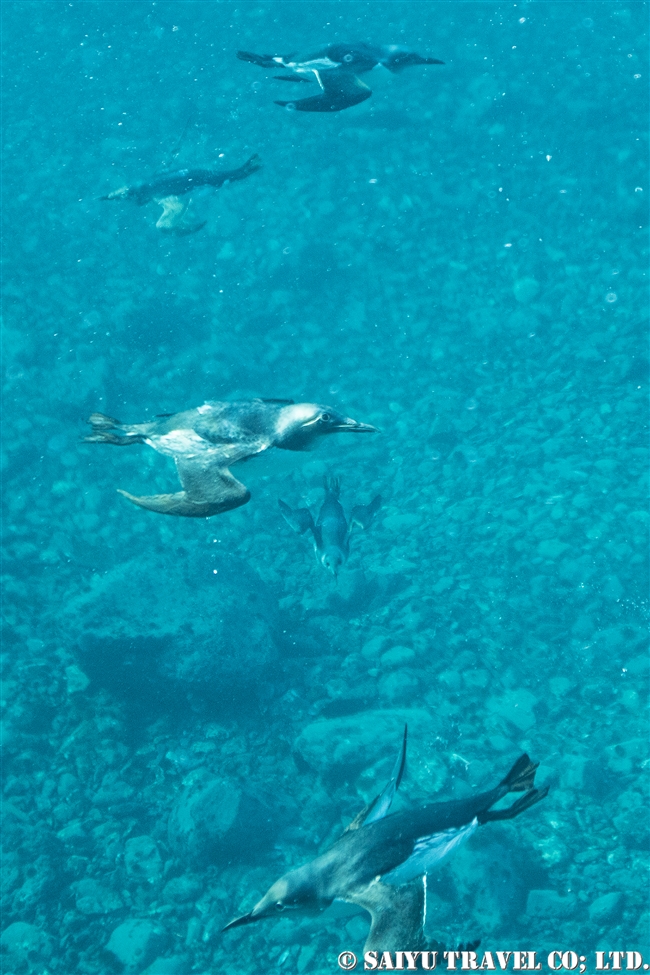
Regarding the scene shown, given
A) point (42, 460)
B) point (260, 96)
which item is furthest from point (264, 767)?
point (260, 96)

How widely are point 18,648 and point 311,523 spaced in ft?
17.6

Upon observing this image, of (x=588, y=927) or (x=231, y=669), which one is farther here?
(x=231, y=669)

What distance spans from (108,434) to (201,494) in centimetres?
110

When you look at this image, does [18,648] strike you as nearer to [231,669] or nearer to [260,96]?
[231,669]

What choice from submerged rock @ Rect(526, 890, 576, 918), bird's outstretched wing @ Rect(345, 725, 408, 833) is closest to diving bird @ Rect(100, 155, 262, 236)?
bird's outstretched wing @ Rect(345, 725, 408, 833)

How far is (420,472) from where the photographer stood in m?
11.8

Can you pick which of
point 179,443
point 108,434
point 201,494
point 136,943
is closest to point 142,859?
point 136,943

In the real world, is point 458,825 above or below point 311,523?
above

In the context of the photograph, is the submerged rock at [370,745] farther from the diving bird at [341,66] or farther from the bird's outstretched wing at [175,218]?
the bird's outstretched wing at [175,218]

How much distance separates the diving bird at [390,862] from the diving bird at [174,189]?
28.1 feet

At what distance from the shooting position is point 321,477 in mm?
11531

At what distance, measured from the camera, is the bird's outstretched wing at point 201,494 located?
3.06 meters

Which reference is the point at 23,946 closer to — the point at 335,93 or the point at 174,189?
the point at 335,93

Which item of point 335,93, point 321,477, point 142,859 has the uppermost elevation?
point 335,93
